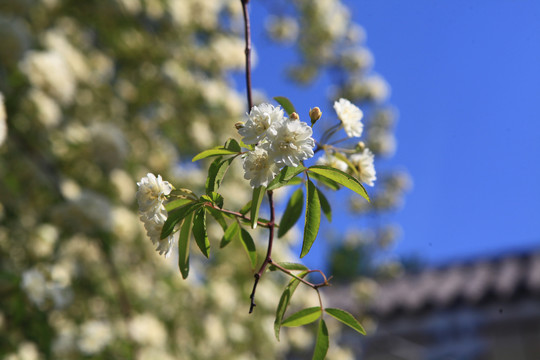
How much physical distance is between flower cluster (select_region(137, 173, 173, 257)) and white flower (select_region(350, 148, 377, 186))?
30cm

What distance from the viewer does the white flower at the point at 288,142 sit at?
0.59m

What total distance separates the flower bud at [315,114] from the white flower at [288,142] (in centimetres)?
4

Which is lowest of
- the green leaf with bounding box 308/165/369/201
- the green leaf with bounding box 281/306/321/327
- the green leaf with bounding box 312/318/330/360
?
the green leaf with bounding box 312/318/330/360

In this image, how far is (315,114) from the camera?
65 cm

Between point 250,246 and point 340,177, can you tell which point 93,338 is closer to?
point 250,246

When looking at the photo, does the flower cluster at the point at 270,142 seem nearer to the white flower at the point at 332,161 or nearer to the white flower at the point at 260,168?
the white flower at the point at 260,168

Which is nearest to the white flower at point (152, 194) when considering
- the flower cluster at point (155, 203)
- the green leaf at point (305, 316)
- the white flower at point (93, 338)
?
the flower cluster at point (155, 203)

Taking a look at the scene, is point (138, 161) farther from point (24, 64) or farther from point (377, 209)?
point (377, 209)

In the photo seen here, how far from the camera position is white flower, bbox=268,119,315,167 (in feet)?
1.94

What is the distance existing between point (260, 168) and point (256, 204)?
41 millimetres

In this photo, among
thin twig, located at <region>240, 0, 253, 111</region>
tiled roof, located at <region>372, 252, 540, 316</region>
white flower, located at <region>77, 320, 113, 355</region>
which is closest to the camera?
thin twig, located at <region>240, 0, 253, 111</region>

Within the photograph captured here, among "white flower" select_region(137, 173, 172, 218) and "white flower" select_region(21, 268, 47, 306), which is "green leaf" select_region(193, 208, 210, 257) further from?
"white flower" select_region(21, 268, 47, 306)

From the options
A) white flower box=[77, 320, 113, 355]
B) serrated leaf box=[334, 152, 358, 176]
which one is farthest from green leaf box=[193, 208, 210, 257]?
white flower box=[77, 320, 113, 355]

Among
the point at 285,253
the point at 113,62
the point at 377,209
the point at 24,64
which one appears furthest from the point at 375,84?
the point at 24,64
